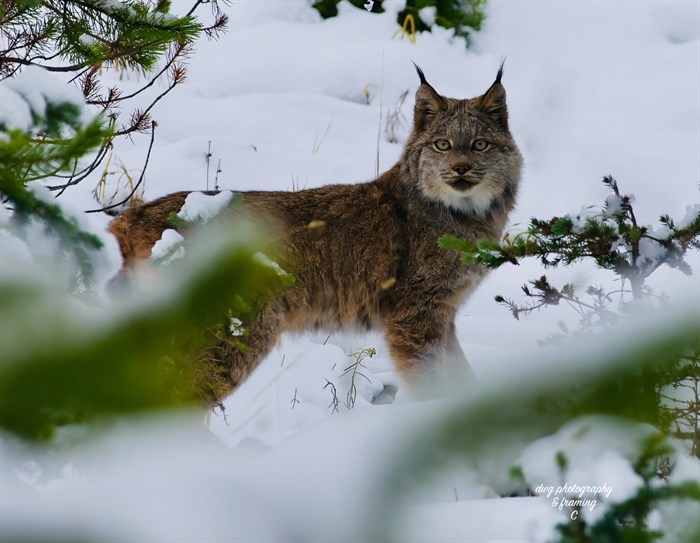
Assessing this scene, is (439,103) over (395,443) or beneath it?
beneath

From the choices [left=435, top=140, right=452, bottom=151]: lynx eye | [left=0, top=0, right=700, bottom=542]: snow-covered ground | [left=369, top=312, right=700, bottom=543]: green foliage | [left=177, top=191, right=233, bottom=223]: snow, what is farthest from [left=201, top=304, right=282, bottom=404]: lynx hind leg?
[left=369, top=312, right=700, bottom=543]: green foliage

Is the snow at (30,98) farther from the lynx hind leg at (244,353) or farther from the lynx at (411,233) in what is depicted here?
the lynx at (411,233)

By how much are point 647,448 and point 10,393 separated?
657 mm

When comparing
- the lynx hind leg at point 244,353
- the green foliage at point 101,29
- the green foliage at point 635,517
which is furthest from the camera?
the lynx hind leg at point 244,353

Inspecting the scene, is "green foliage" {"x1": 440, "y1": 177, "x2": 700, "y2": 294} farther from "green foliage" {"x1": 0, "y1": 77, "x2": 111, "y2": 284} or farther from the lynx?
"green foliage" {"x1": 0, "y1": 77, "x2": 111, "y2": 284}

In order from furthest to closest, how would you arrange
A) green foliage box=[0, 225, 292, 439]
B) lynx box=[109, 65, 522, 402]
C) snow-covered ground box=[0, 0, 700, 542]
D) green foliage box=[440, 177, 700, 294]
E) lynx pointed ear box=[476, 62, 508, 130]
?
1. lynx pointed ear box=[476, 62, 508, 130]
2. lynx box=[109, 65, 522, 402]
3. green foliage box=[440, 177, 700, 294]
4. snow-covered ground box=[0, 0, 700, 542]
5. green foliage box=[0, 225, 292, 439]

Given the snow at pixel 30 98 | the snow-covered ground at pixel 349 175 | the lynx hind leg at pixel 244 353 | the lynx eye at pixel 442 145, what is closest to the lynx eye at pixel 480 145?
the lynx eye at pixel 442 145

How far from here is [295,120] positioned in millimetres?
8453

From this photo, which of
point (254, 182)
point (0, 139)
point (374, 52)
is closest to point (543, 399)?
point (0, 139)

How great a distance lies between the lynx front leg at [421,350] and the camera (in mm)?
4766

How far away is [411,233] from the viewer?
4.96 m

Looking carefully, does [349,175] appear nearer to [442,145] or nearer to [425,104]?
[425,104]

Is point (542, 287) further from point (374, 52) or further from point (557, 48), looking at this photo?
point (557, 48)

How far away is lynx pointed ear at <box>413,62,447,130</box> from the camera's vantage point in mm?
5070
